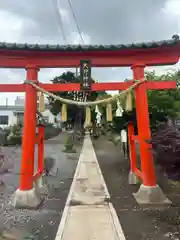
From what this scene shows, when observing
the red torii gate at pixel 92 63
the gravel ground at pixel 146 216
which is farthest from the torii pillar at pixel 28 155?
the gravel ground at pixel 146 216

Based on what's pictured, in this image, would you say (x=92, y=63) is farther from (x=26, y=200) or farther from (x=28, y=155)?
(x=26, y=200)

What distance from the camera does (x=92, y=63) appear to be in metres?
6.88

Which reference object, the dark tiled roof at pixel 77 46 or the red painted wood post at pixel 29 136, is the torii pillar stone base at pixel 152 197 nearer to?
the red painted wood post at pixel 29 136

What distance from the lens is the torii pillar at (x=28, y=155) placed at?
6.52m

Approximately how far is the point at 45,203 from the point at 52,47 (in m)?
4.19

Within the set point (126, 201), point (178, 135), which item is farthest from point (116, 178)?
point (178, 135)

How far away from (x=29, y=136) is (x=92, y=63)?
256 centimetres

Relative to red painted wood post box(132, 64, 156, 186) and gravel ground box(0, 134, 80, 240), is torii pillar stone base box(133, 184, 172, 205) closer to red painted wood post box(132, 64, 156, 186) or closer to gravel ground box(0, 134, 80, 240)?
red painted wood post box(132, 64, 156, 186)

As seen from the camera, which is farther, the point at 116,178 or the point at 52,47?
the point at 116,178

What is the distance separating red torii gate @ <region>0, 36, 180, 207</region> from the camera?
664 centimetres

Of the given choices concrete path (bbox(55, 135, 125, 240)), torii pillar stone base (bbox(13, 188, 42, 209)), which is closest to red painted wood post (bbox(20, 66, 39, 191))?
torii pillar stone base (bbox(13, 188, 42, 209))

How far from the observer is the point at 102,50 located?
6.69 metres

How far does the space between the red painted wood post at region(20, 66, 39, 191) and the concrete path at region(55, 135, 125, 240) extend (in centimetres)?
126

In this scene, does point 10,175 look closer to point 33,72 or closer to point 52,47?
point 33,72
